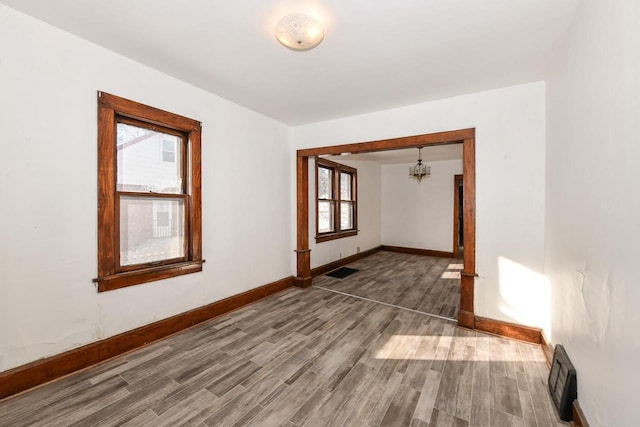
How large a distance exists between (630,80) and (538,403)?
197cm

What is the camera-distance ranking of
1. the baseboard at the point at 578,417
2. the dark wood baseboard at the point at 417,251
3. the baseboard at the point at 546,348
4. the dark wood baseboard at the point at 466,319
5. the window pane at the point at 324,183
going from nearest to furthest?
the baseboard at the point at 578,417
the baseboard at the point at 546,348
the dark wood baseboard at the point at 466,319
the window pane at the point at 324,183
the dark wood baseboard at the point at 417,251

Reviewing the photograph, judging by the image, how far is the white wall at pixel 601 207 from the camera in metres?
1.06

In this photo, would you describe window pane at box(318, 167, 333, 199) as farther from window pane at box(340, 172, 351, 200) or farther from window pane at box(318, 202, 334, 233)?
window pane at box(340, 172, 351, 200)

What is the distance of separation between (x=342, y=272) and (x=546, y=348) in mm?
3384

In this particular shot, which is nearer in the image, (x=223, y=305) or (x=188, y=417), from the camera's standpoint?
(x=188, y=417)

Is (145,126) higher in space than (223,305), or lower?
higher

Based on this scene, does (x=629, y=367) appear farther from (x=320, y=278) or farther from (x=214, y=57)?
(x=320, y=278)

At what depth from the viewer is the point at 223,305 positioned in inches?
126

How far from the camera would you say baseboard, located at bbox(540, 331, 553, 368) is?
2222 mm

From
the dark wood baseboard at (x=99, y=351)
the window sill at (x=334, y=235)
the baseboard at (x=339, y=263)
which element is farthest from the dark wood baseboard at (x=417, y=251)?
the dark wood baseboard at (x=99, y=351)

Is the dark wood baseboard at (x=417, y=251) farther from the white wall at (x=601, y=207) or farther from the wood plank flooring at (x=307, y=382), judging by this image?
the white wall at (x=601, y=207)

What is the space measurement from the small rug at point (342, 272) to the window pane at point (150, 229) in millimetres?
2976

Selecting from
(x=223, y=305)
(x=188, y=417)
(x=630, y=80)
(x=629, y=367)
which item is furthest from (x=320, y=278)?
(x=630, y=80)

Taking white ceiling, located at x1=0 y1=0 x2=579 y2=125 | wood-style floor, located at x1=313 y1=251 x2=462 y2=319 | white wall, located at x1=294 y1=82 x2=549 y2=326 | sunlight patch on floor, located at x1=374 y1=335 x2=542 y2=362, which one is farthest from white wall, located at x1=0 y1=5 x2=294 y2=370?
white wall, located at x1=294 y1=82 x2=549 y2=326
